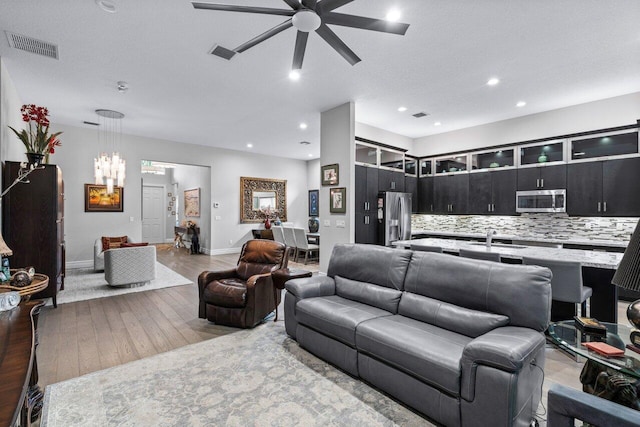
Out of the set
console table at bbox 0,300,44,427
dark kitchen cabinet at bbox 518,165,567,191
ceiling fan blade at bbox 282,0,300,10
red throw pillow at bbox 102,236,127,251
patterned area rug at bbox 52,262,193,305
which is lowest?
patterned area rug at bbox 52,262,193,305

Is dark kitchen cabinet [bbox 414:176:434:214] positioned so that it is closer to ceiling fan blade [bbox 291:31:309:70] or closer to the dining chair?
the dining chair

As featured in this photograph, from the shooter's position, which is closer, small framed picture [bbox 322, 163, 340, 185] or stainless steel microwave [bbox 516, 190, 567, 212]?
stainless steel microwave [bbox 516, 190, 567, 212]

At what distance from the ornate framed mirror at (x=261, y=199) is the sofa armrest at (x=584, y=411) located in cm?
878

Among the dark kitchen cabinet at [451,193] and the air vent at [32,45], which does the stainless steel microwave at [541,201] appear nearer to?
the dark kitchen cabinet at [451,193]

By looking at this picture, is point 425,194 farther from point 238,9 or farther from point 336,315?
point 238,9

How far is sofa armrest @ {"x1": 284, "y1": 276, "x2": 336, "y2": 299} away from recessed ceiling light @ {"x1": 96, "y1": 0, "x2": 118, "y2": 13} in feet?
10.2

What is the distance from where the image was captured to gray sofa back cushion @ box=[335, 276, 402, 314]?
8.84ft

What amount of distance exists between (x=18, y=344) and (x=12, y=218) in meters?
3.63

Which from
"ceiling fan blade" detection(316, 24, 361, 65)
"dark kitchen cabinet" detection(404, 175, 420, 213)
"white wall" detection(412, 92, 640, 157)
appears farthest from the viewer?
"dark kitchen cabinet" detection(404, 175, 420, 213)

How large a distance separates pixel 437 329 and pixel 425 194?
537cm

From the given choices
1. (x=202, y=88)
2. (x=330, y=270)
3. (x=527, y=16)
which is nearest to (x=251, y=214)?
(x=202, y=88)

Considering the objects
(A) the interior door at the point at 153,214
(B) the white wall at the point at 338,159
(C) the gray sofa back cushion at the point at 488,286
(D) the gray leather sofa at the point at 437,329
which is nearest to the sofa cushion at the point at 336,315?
(D) the gray leather sofa at the point at 437,329

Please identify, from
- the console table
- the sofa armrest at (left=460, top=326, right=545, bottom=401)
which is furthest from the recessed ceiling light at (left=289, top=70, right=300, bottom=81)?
the sofa armrest at (left=460, top=326, right=545, bottom=401)

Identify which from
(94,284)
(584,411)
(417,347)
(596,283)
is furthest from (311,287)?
(94,284)
